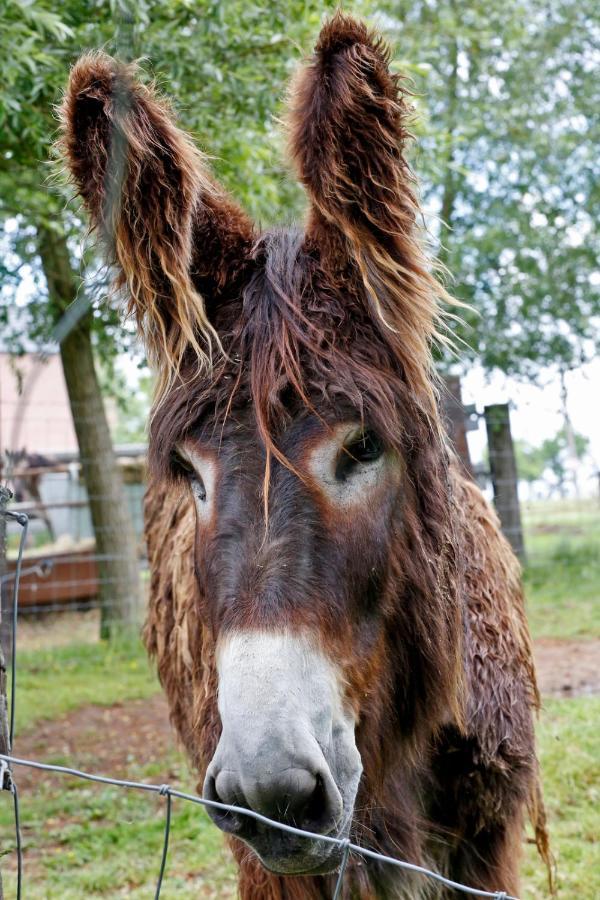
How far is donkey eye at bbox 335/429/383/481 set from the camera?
2.17 metres

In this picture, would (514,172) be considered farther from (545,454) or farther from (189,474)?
(545,454)

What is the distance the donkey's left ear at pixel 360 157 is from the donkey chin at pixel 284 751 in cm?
102

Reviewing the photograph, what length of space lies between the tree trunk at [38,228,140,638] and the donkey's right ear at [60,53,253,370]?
6.90 m

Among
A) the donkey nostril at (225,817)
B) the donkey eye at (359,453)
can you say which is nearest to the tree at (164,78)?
the donkey eye at (359,453)

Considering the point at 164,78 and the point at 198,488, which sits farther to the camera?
the point at 164,78

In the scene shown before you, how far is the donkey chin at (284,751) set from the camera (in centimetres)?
171

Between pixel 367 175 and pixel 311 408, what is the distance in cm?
71

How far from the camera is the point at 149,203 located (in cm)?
251

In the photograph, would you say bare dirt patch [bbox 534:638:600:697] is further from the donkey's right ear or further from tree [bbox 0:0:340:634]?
the donkey's right ear

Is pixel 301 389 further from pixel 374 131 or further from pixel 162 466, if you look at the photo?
pixel 374 131

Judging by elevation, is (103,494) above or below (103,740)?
above

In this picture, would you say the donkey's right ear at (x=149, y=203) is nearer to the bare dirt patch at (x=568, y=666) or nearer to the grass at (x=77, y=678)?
the bare dirt patch at (x=568, y=666)

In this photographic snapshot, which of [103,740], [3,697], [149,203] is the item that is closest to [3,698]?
[3,697]

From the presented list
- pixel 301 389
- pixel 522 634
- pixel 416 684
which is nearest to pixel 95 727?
pixel 522 634
